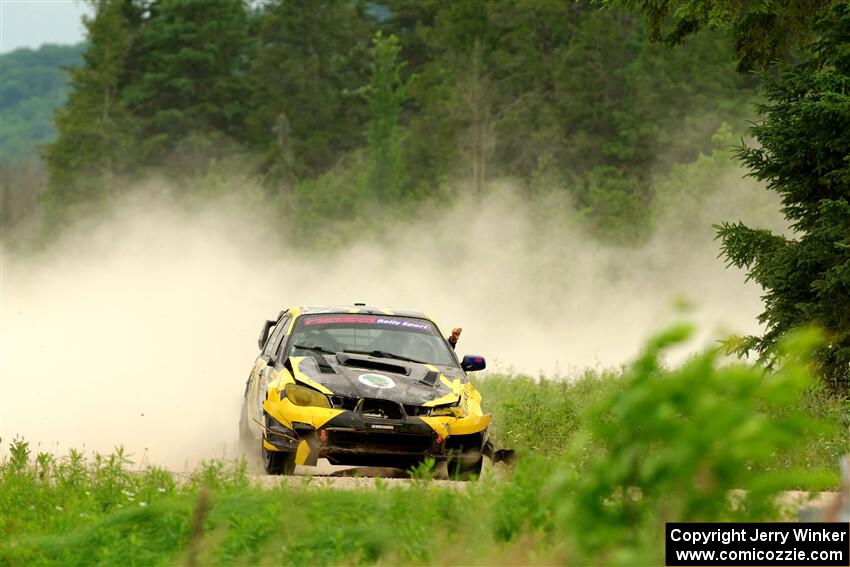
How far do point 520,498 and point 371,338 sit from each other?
19.1 ft

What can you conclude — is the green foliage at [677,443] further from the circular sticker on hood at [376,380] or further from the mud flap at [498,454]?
the mud flap at [498,454]

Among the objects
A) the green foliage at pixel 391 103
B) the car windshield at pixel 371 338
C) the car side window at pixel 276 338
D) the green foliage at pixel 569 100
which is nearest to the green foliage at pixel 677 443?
the car windshield at pixel 371 338

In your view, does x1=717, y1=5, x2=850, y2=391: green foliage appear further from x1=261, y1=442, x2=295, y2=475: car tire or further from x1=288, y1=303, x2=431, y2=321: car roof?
x1=261, y1=442, x2=295, y2=475: car tire

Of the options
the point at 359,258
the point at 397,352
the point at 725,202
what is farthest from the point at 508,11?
the point at 397,352

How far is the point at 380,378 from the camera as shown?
12.8 m

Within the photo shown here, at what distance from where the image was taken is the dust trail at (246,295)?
905 inches

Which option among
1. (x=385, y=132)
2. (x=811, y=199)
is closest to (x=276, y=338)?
(x=811, y=199)

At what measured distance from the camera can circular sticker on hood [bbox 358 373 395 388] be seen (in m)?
12.6

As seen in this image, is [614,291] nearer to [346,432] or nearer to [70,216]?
[70,216]

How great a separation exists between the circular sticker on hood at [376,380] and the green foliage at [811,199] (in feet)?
14.6

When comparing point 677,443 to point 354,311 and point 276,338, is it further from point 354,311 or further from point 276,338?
point 276,338

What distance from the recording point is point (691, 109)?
2329 inches

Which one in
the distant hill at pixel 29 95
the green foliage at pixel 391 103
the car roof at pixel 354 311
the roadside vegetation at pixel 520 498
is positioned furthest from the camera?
the distant hill at pixel 29 95

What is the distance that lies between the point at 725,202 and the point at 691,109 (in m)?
10.5
